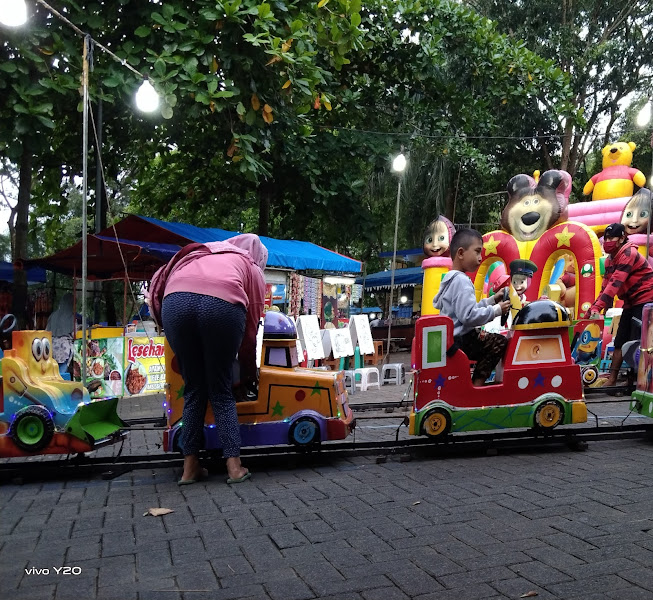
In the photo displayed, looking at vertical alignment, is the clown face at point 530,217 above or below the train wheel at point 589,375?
above

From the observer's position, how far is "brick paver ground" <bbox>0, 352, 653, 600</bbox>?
2.56 m

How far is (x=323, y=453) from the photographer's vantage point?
4.95 m

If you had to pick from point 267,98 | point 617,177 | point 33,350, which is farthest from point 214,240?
point 617,177

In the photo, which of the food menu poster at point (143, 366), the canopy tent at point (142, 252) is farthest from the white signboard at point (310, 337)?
the food menu poster at point (143, 366)

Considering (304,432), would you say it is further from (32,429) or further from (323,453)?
(32,429)

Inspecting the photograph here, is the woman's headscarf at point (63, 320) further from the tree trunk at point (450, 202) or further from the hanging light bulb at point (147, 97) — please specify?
the tree trunk at point (450, 202)

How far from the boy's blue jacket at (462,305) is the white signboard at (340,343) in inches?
199

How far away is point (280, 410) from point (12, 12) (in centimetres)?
419

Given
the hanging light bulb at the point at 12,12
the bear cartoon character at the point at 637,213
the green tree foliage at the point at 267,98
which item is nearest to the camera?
the hanging light bulb at the point at 12,12

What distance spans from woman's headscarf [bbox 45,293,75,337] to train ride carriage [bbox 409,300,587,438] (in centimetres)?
745

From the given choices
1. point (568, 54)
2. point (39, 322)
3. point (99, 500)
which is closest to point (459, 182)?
point (568, 54)

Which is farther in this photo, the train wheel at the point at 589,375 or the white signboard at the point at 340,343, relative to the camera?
the white signboard at the point at 340,343

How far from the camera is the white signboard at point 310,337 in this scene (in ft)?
31.3

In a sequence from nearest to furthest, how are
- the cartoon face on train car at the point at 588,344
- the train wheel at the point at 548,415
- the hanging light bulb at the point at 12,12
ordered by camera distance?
the train wheel at the point at 548,415
the hanging light bulb at the point at 12,12
the cartoon face on train car at the point at 588,344
